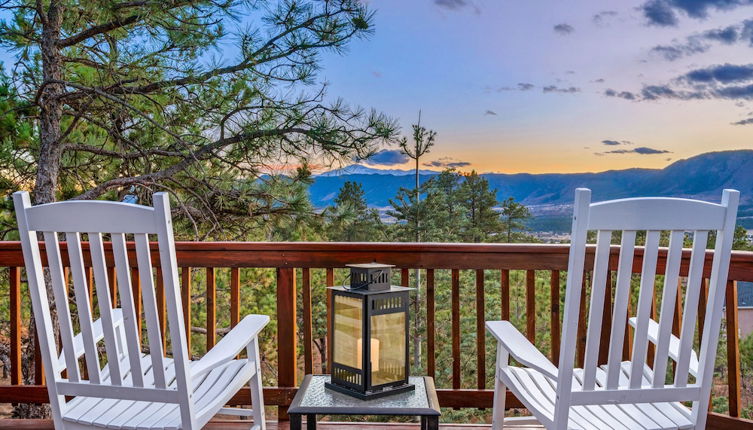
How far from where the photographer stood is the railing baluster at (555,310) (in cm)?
273

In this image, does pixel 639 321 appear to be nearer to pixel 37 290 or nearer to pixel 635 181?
pixel 37 290

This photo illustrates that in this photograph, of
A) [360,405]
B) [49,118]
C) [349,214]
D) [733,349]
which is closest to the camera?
[360,405]

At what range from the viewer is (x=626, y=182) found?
11.5 metres

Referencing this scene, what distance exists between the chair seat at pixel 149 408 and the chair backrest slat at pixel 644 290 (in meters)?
1.04

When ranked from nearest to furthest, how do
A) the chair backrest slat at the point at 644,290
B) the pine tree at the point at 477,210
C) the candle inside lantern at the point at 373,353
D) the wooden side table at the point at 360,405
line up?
the chair backrest slat at the point at 644,290
the wooden side table at the point at 360,405
the candle inside lantern at the point at 373,353
the pine tree at the point at 477,210

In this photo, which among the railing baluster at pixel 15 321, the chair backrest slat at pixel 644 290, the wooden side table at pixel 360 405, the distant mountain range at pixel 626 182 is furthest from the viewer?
the distant mountain range at pixel 626 182

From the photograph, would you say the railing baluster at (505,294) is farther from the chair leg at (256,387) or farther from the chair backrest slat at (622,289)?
the chair leg at (256,387)

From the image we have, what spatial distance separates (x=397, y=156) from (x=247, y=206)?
2473 mm

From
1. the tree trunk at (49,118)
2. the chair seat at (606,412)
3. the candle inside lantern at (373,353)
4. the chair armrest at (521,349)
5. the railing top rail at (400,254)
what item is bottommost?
the chair seat at (606,412)

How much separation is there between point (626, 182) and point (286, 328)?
33.7ft

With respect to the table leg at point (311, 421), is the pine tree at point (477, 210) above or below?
below

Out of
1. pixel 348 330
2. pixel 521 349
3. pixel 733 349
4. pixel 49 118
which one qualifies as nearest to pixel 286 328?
pixel 348 330

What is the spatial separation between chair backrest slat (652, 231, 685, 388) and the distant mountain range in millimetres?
7774

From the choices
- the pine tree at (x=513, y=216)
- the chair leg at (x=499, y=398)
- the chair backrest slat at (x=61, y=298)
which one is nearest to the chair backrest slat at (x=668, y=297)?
the chair leg at (x=499, y=398)
